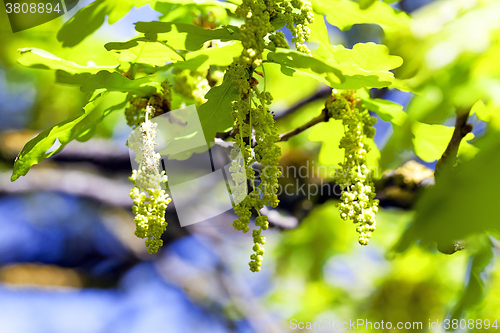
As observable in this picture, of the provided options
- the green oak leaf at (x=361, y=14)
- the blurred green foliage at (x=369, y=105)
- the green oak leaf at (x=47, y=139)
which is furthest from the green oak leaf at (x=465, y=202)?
the green oak leaf at (x=47, y=139)

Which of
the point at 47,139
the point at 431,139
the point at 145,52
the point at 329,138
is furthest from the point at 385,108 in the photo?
the point at 47,139

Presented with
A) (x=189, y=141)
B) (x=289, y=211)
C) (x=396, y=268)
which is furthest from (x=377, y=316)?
(x=189, y=141)

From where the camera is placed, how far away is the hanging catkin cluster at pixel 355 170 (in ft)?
2.24

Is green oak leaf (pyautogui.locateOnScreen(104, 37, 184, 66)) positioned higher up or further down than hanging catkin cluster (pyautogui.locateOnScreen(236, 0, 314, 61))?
further down

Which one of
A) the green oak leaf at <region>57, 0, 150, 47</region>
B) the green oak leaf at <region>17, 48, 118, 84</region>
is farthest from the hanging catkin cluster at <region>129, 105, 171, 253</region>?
the green oak leaf at <region>57, 0, 150, 47</region>

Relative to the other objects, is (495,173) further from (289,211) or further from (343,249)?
(343,249)

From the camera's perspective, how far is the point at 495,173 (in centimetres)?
30

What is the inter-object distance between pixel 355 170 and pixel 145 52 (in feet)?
1.71

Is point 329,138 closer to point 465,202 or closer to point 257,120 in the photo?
point 257,120

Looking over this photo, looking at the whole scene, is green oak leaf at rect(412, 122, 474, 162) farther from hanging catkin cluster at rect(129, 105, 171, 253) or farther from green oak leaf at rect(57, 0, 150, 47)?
green oak leaf at rect(57, 0, 150, 47)

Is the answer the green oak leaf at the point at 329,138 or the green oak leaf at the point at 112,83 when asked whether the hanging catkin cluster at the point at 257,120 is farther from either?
the green oak leaf at the point at 329,138

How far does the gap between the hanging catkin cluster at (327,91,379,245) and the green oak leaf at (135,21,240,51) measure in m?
0.32

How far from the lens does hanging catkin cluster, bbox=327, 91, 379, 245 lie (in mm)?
684

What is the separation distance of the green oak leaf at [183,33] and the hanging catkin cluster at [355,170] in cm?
32
